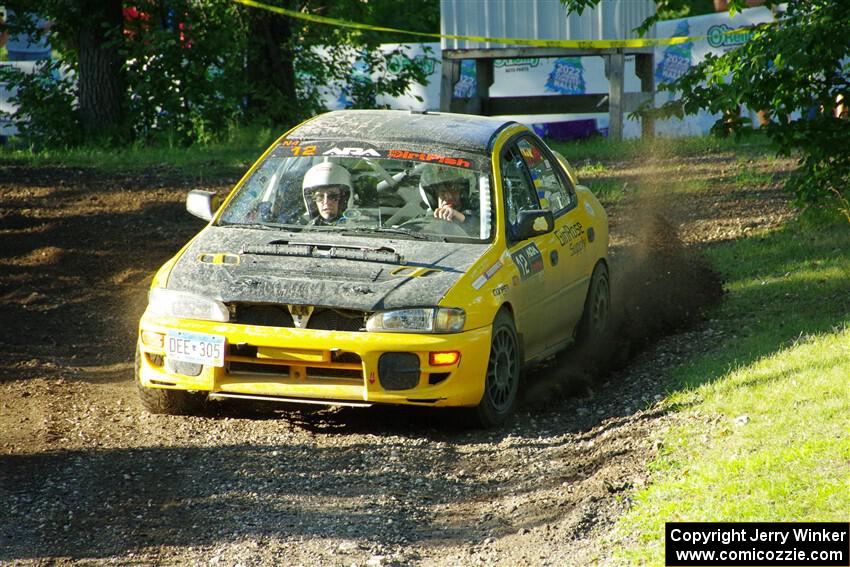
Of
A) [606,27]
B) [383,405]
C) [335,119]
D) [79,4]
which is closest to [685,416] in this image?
[383,405]

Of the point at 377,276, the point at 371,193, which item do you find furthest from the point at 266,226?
the point at 377,276

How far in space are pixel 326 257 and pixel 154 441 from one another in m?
1.37

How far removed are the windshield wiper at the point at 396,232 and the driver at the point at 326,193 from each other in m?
0.18

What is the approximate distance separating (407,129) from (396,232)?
0.93m

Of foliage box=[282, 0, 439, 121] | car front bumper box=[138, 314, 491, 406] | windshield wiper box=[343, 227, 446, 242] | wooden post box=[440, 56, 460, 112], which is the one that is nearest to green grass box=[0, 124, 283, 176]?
foliage box=[282, 0, 439, 121]

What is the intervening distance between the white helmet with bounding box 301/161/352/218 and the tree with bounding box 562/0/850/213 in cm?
363

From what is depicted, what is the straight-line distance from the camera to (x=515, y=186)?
851 cm

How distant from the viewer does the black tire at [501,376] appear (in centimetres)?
738

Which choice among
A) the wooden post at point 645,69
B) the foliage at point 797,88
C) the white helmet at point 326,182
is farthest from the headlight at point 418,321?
the wooden post at point 645,69

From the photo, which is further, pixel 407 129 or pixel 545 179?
pixel 545 179

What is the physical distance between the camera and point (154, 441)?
22.9 feet

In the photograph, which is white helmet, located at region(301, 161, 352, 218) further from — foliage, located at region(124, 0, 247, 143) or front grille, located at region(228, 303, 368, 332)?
foliage, located at region(124, 0, 247, 143)

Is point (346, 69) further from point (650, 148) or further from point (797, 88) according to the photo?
point (797, 88)

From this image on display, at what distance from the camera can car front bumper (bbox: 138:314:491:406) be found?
696 cm
